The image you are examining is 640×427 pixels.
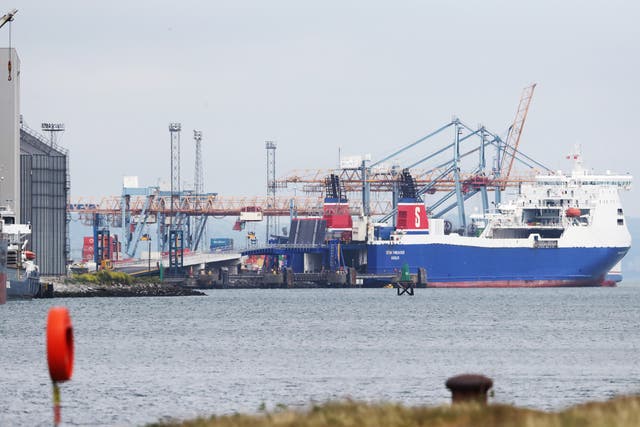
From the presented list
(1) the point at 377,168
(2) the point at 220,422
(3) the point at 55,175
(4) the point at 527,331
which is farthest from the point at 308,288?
(2) the point at 220,422

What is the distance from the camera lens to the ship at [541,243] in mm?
122875

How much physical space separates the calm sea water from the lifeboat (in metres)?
43.9

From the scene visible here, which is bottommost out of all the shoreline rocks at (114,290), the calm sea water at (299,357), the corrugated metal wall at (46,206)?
the calm sea water at (299,357)

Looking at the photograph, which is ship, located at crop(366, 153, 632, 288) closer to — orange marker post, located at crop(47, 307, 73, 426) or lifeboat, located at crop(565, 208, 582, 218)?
lifeboat, located at crop(565, 208, 582, 218)

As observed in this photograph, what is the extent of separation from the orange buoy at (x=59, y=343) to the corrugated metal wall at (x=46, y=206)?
85236mm

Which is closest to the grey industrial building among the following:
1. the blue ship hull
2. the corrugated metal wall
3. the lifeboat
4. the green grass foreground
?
the corrugated metal wall

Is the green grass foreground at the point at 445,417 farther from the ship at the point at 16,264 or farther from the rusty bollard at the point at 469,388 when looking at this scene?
the ship at the point at 16,264

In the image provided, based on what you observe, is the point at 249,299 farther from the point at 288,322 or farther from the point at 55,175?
the point at 288,322

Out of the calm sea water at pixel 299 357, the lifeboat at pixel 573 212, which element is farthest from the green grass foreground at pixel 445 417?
the lifeboat at pixel 573 212

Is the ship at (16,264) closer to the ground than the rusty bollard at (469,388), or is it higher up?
higher up

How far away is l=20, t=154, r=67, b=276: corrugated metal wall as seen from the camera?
333 ft

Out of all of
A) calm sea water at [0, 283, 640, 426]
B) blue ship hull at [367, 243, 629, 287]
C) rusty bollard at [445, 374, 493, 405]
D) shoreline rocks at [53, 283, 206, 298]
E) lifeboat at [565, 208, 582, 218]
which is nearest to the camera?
rusty bollard at [445, 374, 493, 405]

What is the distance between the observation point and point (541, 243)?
122 metres

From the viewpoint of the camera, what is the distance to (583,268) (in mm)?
124000
